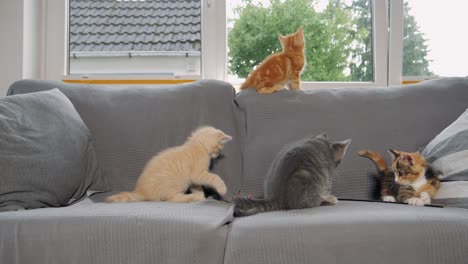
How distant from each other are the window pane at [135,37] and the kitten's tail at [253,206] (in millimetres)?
A: 1471

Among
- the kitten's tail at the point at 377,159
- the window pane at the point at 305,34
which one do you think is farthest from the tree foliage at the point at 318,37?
the kitten's tail at the point at 377,159

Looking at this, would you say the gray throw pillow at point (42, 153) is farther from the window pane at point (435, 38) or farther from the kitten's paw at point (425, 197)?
the window pane at point (435, 38)

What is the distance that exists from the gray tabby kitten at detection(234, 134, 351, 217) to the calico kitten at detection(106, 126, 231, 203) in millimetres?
265

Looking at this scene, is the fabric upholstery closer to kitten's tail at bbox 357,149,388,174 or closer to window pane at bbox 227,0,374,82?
kitten's tail at bbox 357,149,388,174

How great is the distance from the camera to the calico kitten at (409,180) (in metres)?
1.75

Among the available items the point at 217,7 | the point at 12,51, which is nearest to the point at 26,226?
the point at 12,51

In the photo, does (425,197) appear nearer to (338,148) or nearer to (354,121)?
(338,148)

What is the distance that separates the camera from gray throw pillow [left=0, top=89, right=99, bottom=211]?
1611 millimetres

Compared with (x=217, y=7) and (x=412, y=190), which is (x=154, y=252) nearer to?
(x=412, y=190)

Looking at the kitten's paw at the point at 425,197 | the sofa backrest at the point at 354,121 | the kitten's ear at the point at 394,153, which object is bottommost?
the kitten's paw at the point at 425,197

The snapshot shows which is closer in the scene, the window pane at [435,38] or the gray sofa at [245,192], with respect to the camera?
the gray sofa at [245,192]

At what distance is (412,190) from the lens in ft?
5.95

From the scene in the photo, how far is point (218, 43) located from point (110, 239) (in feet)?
5.89

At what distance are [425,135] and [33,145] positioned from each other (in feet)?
5.68
